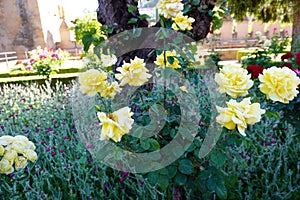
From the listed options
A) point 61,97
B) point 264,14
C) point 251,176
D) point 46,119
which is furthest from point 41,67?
point 264,14

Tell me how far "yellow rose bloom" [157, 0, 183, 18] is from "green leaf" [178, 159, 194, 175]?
22.6 inches

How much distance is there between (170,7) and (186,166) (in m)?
0.61

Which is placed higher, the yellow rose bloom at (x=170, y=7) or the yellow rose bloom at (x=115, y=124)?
the yellow rose bloom at (x=170, y=7)

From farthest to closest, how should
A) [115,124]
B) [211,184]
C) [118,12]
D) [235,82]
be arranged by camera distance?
[118,12]
[211,184]
[235,82]
[115,124]

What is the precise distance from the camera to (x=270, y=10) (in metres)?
7.17

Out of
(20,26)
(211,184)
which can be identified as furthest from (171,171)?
(20,26)

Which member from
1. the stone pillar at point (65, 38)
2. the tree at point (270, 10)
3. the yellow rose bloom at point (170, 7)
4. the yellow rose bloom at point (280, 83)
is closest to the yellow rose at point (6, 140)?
the yellow rose bloom at point (170, 7)

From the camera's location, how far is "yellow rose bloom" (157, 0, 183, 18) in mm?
955

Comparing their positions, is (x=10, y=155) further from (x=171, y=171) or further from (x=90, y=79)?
(x=171, y=171)

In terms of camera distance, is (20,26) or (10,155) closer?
(10,155)

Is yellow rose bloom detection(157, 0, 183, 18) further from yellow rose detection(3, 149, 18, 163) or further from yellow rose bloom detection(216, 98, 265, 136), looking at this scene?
yellow rose detection(3, 149, 18, 163)

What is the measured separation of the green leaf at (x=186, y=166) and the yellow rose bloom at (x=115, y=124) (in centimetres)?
35

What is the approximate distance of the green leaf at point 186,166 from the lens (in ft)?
3.28

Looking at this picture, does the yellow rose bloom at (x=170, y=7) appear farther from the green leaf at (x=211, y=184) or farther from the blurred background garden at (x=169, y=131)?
the green leaf at (x=211, y=184)
